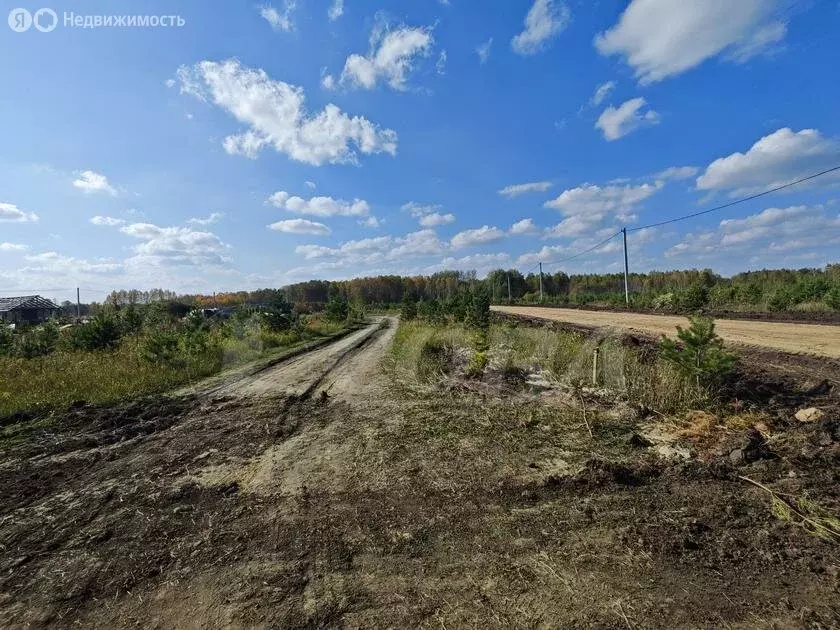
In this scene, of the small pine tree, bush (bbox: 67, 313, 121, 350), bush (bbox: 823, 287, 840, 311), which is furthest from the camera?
bush (bbox: 823, 287, 840, 311)

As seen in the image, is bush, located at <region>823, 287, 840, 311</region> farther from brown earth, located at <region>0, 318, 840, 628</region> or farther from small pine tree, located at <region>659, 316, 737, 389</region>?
brown earth, located at <region>0, 318, 840, 628</region>

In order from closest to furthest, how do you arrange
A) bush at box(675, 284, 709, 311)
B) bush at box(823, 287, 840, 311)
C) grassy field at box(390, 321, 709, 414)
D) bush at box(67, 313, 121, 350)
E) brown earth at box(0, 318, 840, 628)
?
brown earth at box(0, 318, 840, 628) → grassy field at box(390, 321, 709, 414) → bush at box(67, 313, 121, 350) → bush at box(823, 287, 840, 311) → bush at box(675, 284, 709, 311)

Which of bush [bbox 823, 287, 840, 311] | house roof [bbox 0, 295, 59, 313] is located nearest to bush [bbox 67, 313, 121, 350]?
bush [bbox 823, 287, 840, 311]

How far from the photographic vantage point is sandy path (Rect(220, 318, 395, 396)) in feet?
30.3

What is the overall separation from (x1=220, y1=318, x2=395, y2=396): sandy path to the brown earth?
120 inches

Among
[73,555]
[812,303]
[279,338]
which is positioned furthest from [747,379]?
[812,303]

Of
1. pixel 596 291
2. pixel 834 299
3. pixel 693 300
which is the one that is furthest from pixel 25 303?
pixel 596 291

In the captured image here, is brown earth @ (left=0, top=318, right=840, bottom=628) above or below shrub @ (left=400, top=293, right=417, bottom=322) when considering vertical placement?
below

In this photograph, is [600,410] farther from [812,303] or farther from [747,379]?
[812,303]

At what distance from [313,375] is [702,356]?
854 centimetres

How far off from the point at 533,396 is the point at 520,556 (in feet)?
15.6

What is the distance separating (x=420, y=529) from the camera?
333cm

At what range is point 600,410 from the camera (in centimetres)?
645

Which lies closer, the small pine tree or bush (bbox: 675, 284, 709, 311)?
the small pine tree
